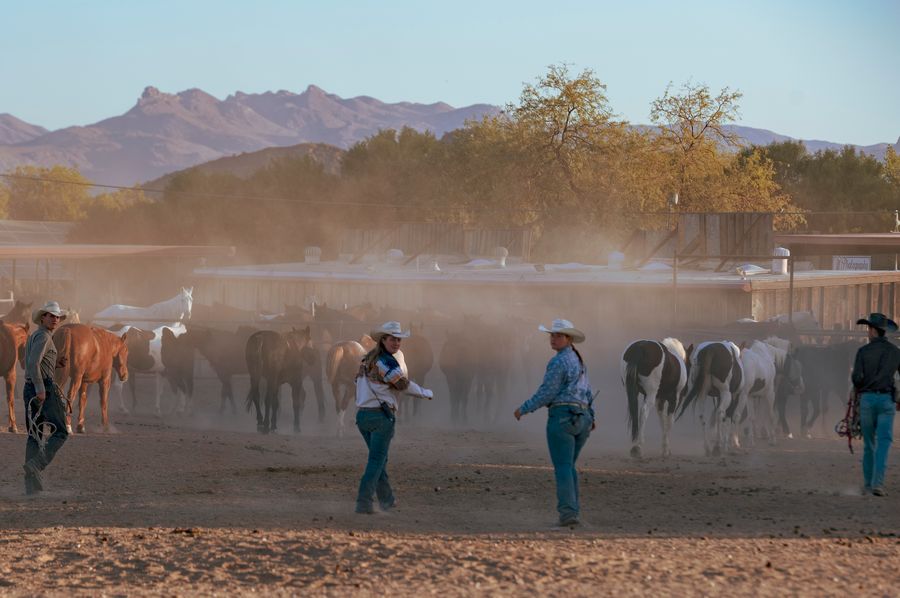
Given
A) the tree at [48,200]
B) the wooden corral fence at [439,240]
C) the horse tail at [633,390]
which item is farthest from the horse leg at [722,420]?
the tree at [48,200]

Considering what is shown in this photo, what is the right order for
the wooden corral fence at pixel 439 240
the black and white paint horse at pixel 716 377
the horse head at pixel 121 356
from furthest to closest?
the wooden corral fence at pixel 439 240, the horse head at pixel 121 356, the black and white paint horse at pixel 716 377

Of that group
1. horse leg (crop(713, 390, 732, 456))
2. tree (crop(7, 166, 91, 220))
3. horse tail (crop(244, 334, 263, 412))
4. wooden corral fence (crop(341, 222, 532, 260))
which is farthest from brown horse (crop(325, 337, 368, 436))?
tree (crop(7, 166, 91, 220))

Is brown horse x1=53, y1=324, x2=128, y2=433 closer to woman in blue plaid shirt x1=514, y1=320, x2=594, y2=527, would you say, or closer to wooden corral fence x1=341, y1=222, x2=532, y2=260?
woman in blue plaid shirt x1=514, y1=320, x2=594, y2=527

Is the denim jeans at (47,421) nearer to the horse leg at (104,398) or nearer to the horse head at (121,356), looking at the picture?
the horse leg at (104,398)

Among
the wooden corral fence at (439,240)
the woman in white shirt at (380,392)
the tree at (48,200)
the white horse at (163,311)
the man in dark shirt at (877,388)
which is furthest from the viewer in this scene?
the tree at (48,200)

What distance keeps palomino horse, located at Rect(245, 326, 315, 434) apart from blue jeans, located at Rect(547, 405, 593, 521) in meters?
11.8

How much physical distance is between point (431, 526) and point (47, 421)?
183 inches

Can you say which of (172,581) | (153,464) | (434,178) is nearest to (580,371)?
(172,581)

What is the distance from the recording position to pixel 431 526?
12273mm

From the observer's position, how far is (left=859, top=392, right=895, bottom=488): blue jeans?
14656mm

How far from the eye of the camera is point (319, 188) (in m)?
94.1

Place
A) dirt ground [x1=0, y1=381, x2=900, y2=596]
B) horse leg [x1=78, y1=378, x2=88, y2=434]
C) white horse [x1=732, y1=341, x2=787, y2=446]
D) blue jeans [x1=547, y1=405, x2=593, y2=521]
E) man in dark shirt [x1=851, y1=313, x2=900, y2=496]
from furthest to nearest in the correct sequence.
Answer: white horse [x1=732, y1=341, x2=787, y2=446]
horse leg [x1=78, y1=378, x2=88, y2=434]
man in dark shirt [x1=851, y1=313, x2=900, y2=496]
blue jeans [x1=547, y1=405, x2=593, y2=521]
dirt ground [x1=0, y1=381, x2=900, y2=596]

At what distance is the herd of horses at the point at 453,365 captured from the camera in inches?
806

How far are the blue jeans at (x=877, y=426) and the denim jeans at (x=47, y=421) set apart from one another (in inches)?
361
